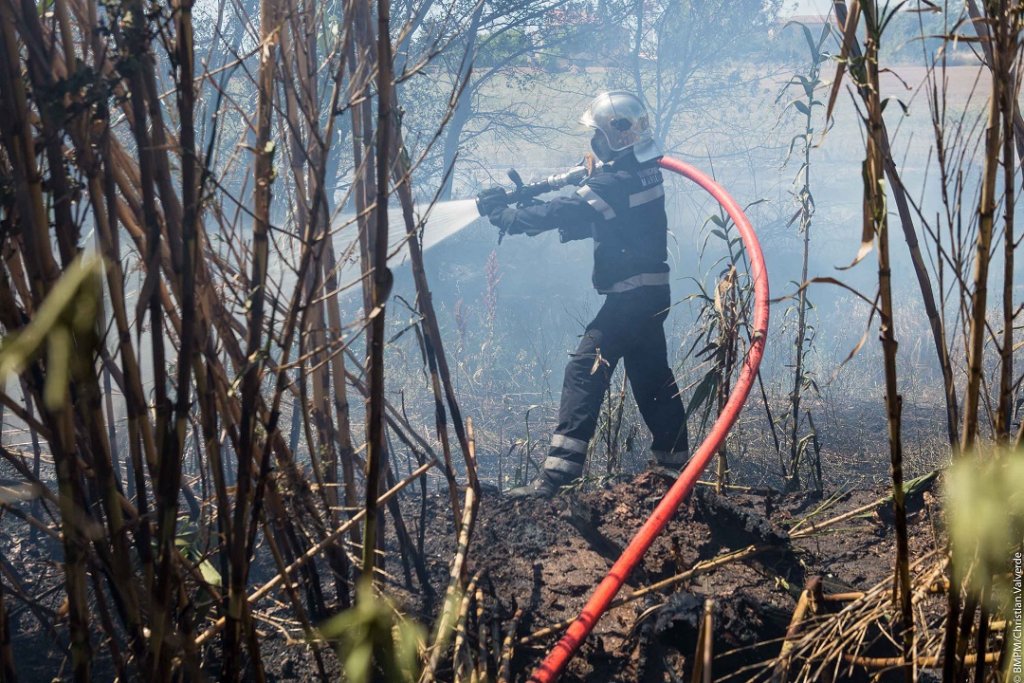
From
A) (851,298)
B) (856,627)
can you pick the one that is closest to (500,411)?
(856,627)

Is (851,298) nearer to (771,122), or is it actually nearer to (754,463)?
(771,122)

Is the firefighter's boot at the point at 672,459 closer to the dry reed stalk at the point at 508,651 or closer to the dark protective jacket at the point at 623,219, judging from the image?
the dark protective jacket at the point at 623,219

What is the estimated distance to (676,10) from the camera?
623 inches

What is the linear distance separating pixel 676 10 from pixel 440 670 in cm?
1625

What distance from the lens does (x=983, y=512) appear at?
0.96 meters

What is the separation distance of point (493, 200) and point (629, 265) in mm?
952

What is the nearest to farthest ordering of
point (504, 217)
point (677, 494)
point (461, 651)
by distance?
point (461, 651) → point (677, 494) → point (504, 217)

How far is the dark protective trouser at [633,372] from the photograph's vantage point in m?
4.21

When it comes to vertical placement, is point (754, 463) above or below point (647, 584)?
below

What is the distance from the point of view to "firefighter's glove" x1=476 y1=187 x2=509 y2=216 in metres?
4.79

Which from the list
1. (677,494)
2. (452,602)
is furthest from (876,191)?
(677,494)

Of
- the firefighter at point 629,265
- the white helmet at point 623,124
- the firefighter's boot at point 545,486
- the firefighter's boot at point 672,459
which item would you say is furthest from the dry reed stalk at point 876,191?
the white helmet at point 623,124

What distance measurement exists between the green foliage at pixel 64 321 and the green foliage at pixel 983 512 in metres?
1.08

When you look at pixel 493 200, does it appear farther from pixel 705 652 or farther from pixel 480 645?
pixel 705 652
